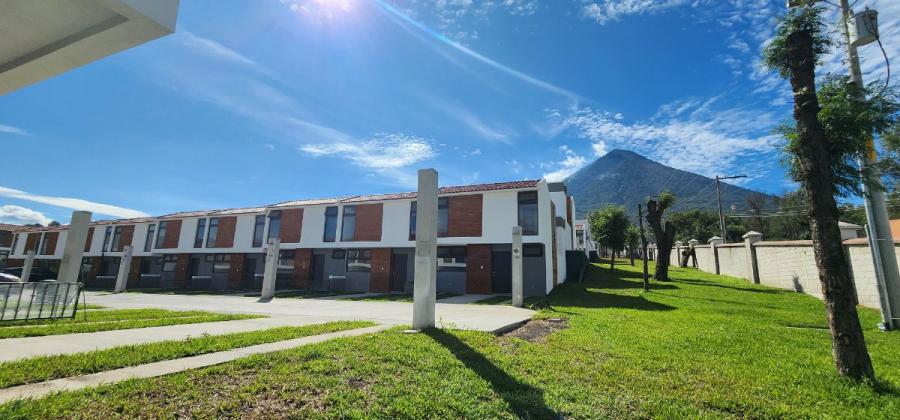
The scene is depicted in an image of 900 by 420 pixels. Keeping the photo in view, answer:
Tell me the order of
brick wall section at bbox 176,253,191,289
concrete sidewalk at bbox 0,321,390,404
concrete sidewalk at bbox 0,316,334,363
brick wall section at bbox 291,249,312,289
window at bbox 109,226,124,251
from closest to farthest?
concrete sidewalk at bbox 0,321,390,404 < concrete sidewalk at bbox 0,316,334,363 < brick wall section at bbox 291,249,312,289 < brick wall section at bbox 176,253,191,289 < window at bbox 109,226,124,251

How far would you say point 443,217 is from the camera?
22016mm

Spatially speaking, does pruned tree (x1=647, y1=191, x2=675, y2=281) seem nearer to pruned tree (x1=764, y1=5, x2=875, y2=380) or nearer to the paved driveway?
the paved driveway

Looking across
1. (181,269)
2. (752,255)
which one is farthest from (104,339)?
(181,269)

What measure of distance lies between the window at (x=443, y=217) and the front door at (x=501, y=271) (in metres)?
3.09

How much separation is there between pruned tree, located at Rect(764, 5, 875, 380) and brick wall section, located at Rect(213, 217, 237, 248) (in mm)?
31851

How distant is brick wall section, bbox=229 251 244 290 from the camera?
2769 centimetres

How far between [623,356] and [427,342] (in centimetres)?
320

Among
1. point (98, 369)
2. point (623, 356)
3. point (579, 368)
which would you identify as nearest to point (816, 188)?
point (623, 356)

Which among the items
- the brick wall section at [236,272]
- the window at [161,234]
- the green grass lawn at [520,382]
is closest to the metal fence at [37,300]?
the green grass lawn at [520,382]

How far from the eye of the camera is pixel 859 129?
5434mm

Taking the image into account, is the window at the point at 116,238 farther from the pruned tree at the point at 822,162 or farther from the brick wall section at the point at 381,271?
the pruned tree at the point at 822,162

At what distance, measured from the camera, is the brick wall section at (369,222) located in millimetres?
23688

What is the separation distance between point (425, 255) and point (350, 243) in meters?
16.7

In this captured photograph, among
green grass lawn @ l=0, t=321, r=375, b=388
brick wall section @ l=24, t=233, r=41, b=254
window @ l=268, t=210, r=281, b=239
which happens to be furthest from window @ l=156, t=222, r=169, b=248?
green grass lawn @ l=0, t=321, r=375, b=388
